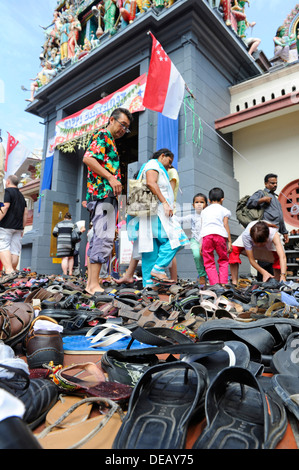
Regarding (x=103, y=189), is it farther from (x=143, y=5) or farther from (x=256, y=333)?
(x=143, y=5)

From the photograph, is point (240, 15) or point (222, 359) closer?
point (222, 359)

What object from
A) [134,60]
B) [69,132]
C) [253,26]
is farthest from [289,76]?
[69,132]

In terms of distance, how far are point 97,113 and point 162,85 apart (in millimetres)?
4029

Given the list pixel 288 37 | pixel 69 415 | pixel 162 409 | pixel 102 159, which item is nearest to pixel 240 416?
pixel 162 409

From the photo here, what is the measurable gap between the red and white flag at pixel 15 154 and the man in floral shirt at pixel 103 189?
462 centimetres

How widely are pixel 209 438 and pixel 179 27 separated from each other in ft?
30.5

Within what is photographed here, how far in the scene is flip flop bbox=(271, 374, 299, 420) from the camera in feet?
2.64

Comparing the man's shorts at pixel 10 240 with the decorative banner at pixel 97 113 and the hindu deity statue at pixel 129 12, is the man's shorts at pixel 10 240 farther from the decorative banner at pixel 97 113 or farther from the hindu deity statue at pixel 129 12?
the hindu deity statue at pixel 129 12

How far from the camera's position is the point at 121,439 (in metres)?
0.67

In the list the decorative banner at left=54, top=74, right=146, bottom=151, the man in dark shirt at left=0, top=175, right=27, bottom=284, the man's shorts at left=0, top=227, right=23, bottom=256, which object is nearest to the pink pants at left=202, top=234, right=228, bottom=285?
the man in dark shirt at left=0, top=175, right=27, bottom=284

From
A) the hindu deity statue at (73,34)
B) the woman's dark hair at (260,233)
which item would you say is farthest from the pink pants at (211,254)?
the hindu deity statue at (73,34)

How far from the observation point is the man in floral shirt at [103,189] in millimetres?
3074

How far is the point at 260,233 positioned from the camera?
153 inches

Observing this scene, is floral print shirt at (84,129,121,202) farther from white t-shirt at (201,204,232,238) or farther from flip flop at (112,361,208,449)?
flip flop at (112,361,208,449)
